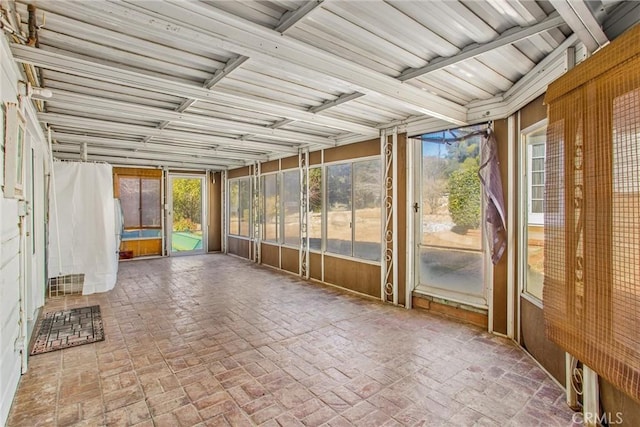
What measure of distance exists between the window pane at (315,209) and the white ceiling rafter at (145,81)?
7.26ft

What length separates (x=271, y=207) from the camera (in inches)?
303

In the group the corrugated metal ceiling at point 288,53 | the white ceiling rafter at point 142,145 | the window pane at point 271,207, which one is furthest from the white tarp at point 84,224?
the window pane at point 271,207

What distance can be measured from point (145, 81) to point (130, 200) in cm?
709

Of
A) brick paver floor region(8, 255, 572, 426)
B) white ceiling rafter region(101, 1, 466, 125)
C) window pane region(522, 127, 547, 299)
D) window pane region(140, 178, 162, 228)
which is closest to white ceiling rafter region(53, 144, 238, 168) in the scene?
window pane region(140, 178, 162, 228)

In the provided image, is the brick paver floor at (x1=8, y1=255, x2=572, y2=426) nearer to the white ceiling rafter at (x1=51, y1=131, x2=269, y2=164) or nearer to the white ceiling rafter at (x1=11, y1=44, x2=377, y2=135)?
the white ceiling rafter at (x1=11, y1=44, x2=377, y2=135)

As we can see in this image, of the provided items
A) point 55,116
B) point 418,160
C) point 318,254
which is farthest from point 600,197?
point 55,116

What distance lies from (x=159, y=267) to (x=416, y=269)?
19.4 ft

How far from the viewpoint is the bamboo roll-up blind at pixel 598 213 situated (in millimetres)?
1733

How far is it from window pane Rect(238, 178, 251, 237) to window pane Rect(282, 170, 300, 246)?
181 centimetres

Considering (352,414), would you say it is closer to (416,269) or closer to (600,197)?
(600,197)

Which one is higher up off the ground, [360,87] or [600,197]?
[360,87]

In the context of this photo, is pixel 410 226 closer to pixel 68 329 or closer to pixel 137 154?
pixel 68 329

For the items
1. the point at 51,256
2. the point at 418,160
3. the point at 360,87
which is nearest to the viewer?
the point at 360,87

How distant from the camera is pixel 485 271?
389 centimetres
